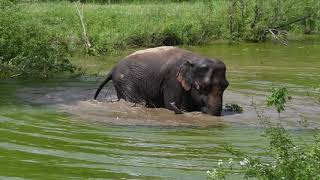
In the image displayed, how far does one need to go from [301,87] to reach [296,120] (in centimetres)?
375

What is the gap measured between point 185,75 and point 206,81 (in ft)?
1.36

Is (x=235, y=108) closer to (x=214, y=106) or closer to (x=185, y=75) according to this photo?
(x=214, y=106)

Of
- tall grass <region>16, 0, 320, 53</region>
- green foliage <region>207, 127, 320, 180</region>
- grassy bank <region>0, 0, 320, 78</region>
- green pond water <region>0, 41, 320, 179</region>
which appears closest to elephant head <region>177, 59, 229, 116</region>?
green pond water <region>0, 41, 320, 179</region>

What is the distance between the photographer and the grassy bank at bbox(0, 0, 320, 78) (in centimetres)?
1650

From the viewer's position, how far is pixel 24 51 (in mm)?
16328

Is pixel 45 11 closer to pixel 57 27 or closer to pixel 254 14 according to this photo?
pixel 57 27

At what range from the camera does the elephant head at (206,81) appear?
12.9m

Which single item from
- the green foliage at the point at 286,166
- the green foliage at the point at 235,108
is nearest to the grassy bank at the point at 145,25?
the green foliage at the point at 235,108

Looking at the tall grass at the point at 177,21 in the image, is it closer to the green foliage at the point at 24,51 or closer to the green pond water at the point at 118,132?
the green foliage at the point at 24,51

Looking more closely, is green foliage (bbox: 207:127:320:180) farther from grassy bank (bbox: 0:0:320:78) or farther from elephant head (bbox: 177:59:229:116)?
grassy bank (bbox: 0:0:320:78)

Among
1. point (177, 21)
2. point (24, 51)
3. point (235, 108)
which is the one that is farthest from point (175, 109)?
point (177, 21)

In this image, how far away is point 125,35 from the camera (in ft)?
75.5

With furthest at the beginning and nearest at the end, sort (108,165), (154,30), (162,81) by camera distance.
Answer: (154,30)
(162,81)
(108,165)

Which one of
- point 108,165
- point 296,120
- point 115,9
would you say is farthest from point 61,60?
point 115,9
